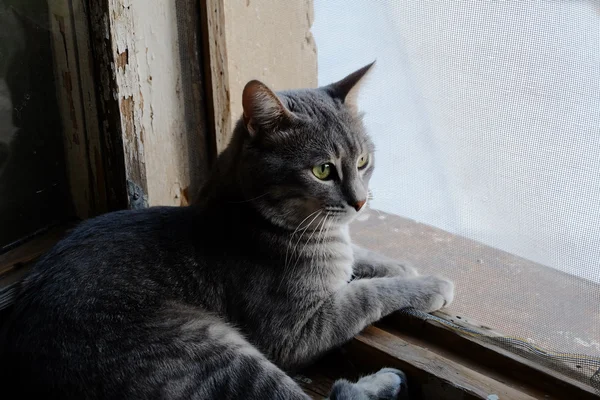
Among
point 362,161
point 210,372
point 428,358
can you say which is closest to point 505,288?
point 428,358

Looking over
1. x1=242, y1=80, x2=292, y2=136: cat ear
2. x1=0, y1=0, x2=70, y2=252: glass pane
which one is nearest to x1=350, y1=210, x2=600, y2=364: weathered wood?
x1=242, y1=80, x2=292, y2=136: cat ear

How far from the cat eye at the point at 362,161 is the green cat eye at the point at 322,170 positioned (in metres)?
0.11

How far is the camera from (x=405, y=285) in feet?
6.18

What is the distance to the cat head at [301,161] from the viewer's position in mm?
1701

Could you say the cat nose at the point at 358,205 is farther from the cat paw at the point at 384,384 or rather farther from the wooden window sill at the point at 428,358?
the cat paw at the point at 384,384

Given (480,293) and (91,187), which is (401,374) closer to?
(480,293)

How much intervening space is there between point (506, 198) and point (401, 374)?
560 mm

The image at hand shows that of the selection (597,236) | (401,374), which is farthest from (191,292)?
(597,236)

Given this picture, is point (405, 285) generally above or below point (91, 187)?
below

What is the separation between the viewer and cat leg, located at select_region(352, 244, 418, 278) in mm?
2023

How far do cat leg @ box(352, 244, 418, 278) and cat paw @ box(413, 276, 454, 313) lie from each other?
0.13 metres

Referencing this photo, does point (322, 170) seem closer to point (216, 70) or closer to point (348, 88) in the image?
point (348, 88)

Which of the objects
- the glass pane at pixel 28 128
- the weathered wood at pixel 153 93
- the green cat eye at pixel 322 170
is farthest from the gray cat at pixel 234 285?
the glass pane at pixel 28 128

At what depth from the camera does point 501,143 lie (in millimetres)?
1586
